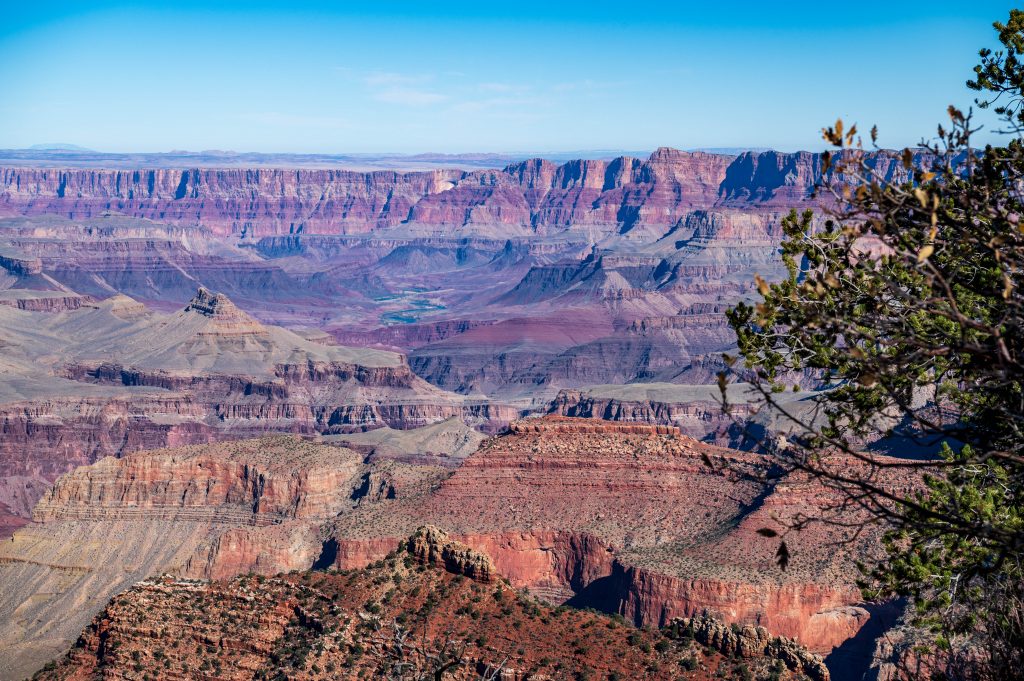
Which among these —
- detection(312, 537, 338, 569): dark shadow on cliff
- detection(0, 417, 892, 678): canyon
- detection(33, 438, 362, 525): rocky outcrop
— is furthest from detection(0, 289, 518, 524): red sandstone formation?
detection(312, 537, 338, 569): dark shadow on cliff

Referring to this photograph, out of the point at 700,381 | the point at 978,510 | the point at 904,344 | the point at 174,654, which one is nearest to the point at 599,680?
the point at 174,654

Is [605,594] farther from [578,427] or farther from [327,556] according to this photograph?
[327,556]

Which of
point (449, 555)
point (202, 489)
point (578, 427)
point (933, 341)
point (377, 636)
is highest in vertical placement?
point (933, 341)

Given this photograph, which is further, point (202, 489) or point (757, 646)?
point (202, 489)

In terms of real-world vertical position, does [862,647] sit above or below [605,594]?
above

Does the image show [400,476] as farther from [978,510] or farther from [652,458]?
[978,510]

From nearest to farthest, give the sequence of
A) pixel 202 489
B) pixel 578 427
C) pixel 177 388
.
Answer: pixel 578 427, pixel 202 489, pixel 177 388

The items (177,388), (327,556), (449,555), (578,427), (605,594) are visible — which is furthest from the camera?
(177,388)

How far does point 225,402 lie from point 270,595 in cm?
11559

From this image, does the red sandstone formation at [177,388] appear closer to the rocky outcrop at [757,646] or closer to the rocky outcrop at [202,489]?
the rocky outcrop at [202,489]

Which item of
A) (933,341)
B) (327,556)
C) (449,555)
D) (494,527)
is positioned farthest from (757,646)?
(327,556)

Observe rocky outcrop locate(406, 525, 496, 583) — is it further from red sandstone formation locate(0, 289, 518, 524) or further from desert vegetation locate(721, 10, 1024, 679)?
red sandstone formation locate(0, 289, 518, 524)

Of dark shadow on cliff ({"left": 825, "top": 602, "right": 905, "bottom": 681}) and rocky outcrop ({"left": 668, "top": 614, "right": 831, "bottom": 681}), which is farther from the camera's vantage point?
dark shadow on cliff ({"left": 825, "top": 602, "right": 905, "bottom": 681})

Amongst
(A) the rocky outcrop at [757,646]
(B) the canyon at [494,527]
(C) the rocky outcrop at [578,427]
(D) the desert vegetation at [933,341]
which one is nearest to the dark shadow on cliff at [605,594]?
(B) the canyon at [494,527]
